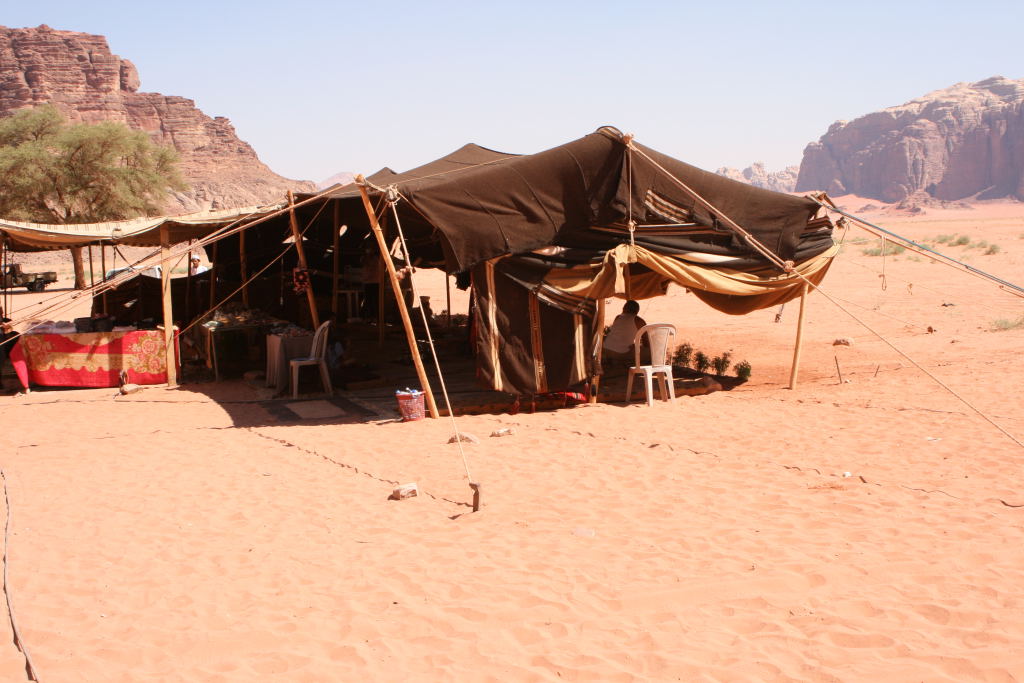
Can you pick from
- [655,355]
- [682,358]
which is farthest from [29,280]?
[655,355]

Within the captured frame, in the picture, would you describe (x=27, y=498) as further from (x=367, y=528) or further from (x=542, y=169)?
(x=542, y=169)

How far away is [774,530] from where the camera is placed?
16.3 ft

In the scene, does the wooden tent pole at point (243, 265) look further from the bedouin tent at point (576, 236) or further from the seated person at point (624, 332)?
the seated person at point (624, 332)

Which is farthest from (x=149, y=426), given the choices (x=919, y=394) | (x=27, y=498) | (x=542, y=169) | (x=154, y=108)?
(x=154, y=108)

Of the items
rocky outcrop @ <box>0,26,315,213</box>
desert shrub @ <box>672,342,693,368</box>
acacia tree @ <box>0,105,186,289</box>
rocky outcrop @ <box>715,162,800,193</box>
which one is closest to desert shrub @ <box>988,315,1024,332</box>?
desert shrub @ <box>672,342,693,368</box>

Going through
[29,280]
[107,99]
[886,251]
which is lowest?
[29,280]

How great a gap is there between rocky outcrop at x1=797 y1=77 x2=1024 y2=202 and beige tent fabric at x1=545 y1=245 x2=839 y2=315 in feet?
302

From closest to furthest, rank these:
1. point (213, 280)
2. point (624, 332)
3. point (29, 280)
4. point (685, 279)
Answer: point (685, 279) < point (624, 332) < point (213, 280) < point (29, 280)

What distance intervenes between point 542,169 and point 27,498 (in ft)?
17.8

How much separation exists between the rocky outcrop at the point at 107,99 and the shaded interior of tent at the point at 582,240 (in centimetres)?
8443

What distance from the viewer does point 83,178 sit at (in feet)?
118

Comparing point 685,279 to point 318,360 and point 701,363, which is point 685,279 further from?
point 318,360

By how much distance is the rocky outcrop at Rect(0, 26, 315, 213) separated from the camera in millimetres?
95125

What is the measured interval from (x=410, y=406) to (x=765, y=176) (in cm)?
17406
